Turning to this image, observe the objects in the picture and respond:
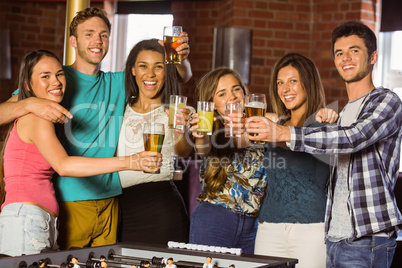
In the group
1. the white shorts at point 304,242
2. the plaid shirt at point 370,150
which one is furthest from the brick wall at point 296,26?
the plaid shirt at point 370,150

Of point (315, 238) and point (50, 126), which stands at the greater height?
point (50, 126)

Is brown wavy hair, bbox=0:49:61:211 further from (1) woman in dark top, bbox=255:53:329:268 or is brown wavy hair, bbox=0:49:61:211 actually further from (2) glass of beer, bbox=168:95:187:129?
(1) woman in dark top, bbox=255:53:329:268

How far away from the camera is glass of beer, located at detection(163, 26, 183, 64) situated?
8.57 feet

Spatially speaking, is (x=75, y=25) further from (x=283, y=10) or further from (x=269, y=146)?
(x=283, y=10)

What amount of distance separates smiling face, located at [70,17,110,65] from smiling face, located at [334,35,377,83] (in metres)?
1.27

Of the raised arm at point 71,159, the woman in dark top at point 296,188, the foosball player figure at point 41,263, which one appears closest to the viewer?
the foosball player figure at point 41,263

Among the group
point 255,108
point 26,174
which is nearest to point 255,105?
point 255,108

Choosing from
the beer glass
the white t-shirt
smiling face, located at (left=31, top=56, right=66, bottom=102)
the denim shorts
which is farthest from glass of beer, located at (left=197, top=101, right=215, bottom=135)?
the denim shorts

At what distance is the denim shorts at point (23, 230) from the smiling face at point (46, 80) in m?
0.56

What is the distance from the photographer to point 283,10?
5.44m

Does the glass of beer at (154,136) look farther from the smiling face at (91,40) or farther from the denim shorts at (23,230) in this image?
the smiling face at (91,40)

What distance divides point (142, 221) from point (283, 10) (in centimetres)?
319

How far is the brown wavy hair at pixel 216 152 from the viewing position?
2.79 meters

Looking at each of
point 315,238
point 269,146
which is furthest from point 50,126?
point 315,238
